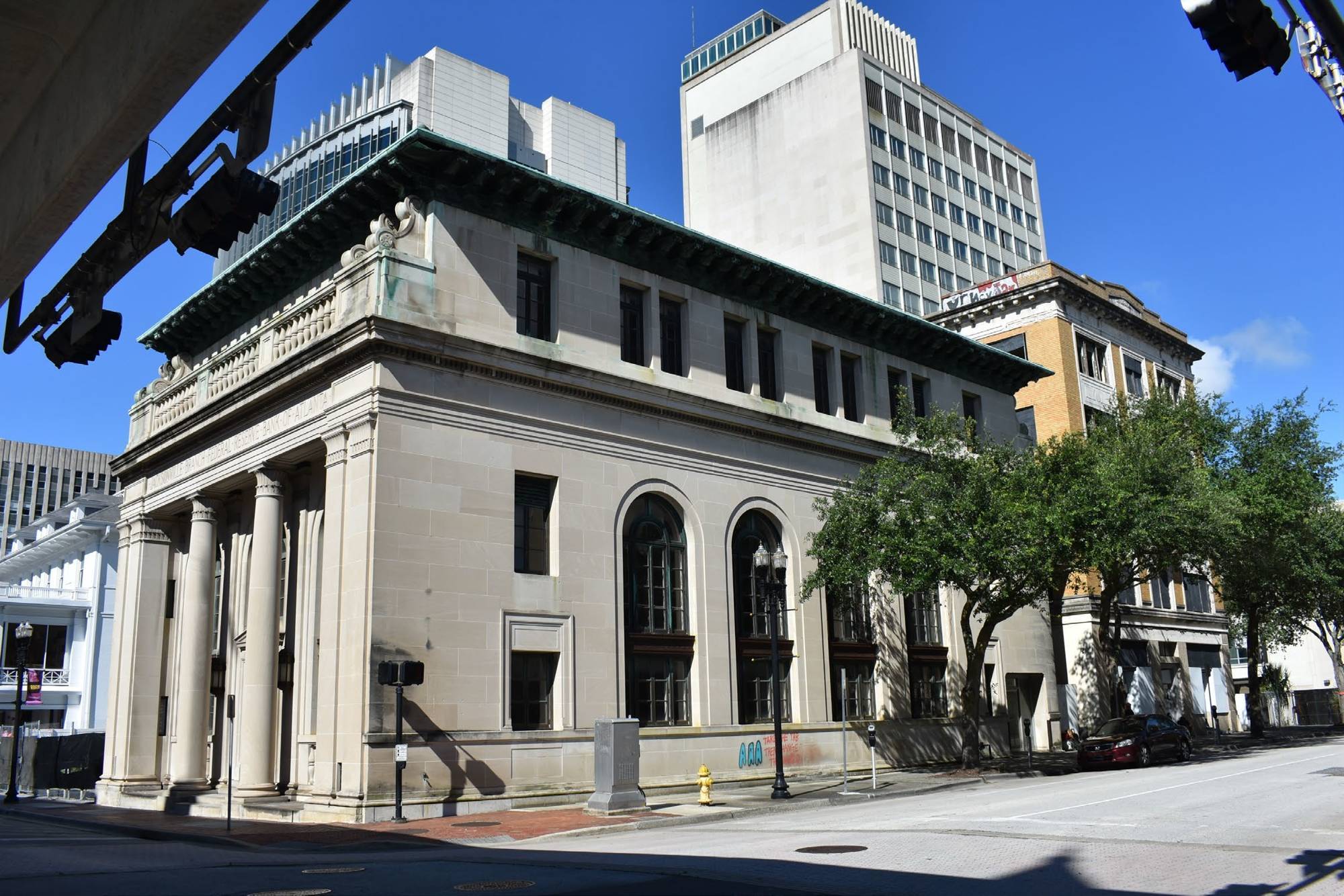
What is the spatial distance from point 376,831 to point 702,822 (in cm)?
594

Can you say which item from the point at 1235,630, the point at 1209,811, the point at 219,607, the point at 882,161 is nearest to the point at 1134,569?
the point at 1209,811

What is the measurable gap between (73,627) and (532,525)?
4492 centimetres

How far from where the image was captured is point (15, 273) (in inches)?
440

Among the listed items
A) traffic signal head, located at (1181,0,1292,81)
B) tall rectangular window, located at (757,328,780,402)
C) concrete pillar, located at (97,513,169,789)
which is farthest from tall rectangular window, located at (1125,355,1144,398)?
traffic signal head, located at (1181,0,1292,81)

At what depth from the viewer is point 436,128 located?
9725cm

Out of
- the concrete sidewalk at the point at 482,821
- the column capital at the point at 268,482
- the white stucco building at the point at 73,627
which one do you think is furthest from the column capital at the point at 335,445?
the white stucco building at the point at 73,627

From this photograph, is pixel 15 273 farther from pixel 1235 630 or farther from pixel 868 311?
pixel 1235 630

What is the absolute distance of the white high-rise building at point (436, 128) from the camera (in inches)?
3858

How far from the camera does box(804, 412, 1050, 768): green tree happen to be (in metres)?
28.0

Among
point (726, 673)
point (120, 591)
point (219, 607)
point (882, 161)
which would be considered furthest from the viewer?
point (882, 161)

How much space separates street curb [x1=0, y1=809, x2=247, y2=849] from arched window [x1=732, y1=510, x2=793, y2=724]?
13.9 meters

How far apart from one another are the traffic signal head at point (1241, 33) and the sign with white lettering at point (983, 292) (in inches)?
1917

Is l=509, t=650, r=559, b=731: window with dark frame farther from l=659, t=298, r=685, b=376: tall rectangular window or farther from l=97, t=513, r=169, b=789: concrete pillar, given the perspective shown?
l=97, t=513, r=169, b=789: concrete pillar

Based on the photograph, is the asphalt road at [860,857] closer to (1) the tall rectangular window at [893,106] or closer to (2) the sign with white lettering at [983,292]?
(2) the sign with white lettering at [983,292]
